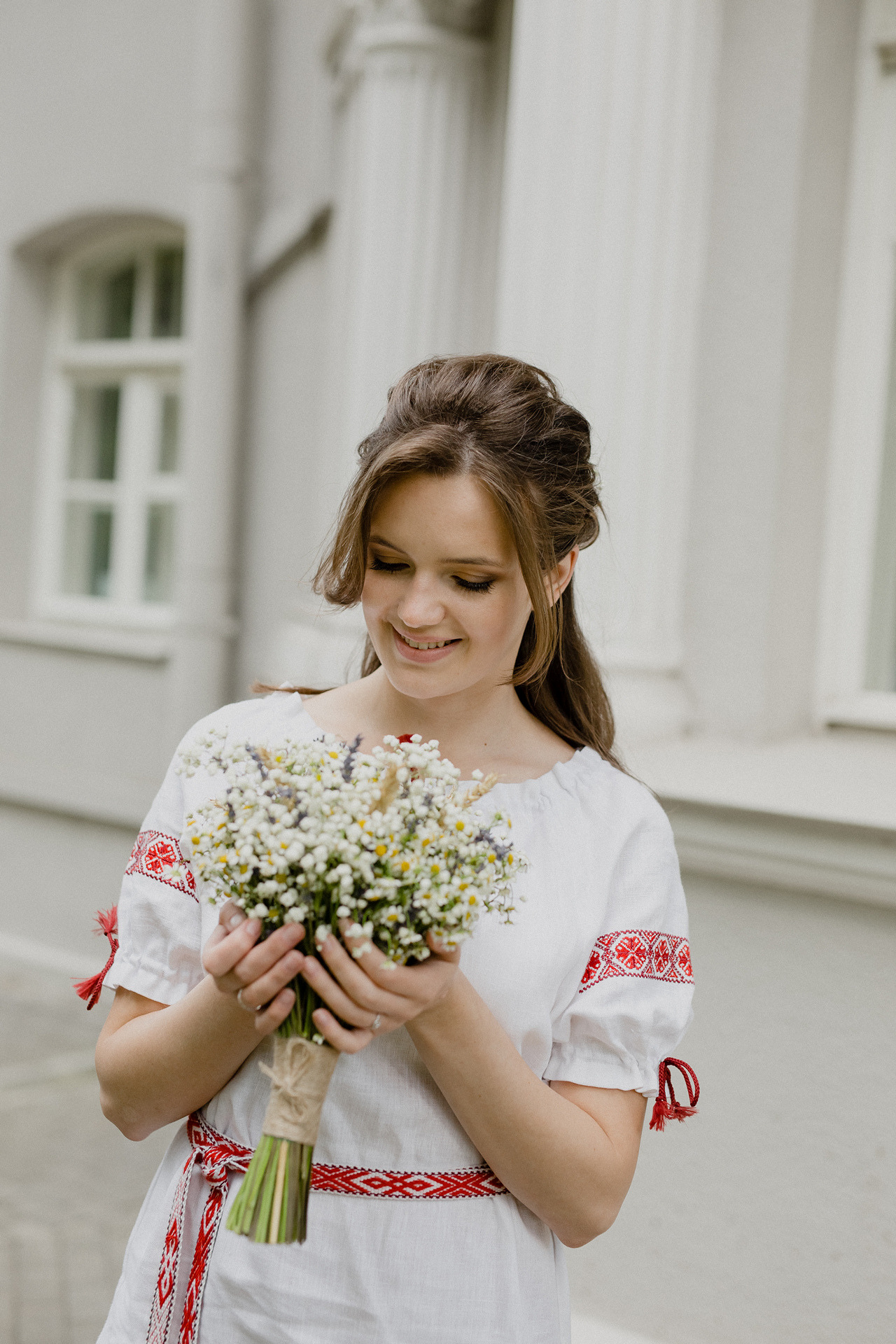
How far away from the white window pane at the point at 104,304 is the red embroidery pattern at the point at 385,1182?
5.46 meters

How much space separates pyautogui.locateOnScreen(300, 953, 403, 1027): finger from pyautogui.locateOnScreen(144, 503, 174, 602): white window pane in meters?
5.25

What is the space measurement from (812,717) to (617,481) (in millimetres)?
787

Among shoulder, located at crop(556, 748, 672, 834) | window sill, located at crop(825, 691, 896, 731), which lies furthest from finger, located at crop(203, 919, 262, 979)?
window sill, located at crop(825, 691, 896, 731)

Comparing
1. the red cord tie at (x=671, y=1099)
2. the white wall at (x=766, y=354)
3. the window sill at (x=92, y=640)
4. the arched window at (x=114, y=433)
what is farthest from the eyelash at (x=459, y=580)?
the arched window at (x=114, y=433)

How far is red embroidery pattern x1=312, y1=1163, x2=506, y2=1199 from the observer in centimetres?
137

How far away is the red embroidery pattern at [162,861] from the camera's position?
1.40 m

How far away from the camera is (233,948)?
111 cm

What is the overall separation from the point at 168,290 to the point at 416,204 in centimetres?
230

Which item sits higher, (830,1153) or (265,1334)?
(265,1334)

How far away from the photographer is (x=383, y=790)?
3.69ft

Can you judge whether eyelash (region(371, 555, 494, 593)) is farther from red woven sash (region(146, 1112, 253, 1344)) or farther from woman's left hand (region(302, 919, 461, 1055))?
red woven sash (region(146, 1112, 253, 1344))

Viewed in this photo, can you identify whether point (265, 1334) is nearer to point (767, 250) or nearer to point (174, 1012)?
point (174, 1012)

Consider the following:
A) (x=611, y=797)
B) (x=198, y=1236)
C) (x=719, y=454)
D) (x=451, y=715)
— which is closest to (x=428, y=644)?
(x=451, y=715)

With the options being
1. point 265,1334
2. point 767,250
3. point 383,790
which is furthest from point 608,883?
point 767,250
